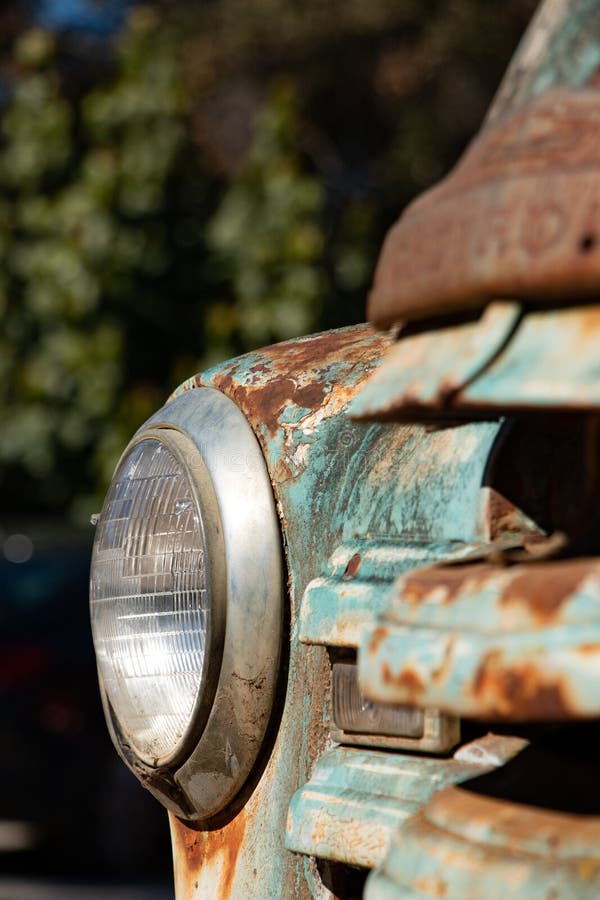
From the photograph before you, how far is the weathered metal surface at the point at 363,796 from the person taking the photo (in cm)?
125

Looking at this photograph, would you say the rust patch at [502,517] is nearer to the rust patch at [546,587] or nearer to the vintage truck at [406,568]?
the vintage truck at [406,568]

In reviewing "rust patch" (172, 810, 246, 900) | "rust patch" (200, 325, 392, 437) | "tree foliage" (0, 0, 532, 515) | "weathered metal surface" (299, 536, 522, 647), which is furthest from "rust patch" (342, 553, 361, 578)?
"tree foliage" (0, 0, 532, 515)

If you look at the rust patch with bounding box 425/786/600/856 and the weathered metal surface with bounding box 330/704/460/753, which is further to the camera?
the weathered metal surface with bounding box 330/704/460/753

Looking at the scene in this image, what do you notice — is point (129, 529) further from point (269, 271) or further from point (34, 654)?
point (269, 271)

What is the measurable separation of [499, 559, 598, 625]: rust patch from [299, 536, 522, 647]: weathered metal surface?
0.32m

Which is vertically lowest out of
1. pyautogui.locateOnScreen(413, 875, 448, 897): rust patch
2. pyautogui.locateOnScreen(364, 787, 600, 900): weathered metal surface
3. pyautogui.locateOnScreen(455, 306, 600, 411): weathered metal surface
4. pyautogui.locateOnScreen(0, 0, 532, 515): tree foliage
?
pyautogui.locateOnScreen(413, 875, 448, 897): rust patch

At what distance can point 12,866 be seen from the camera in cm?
667

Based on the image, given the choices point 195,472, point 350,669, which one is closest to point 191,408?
point 195,472

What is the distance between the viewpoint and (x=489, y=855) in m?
0.97

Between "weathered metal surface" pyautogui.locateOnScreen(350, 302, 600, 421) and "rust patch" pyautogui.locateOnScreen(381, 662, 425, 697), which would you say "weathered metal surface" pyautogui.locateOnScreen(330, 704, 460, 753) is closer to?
"rust patch" pyautogui.locateOnScreen(381, 662, 425, 697)

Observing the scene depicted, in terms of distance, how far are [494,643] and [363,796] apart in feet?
1.56

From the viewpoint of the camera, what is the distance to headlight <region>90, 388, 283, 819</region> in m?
1.51

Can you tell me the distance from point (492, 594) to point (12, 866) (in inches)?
244

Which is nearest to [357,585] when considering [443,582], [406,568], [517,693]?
[406,568]
